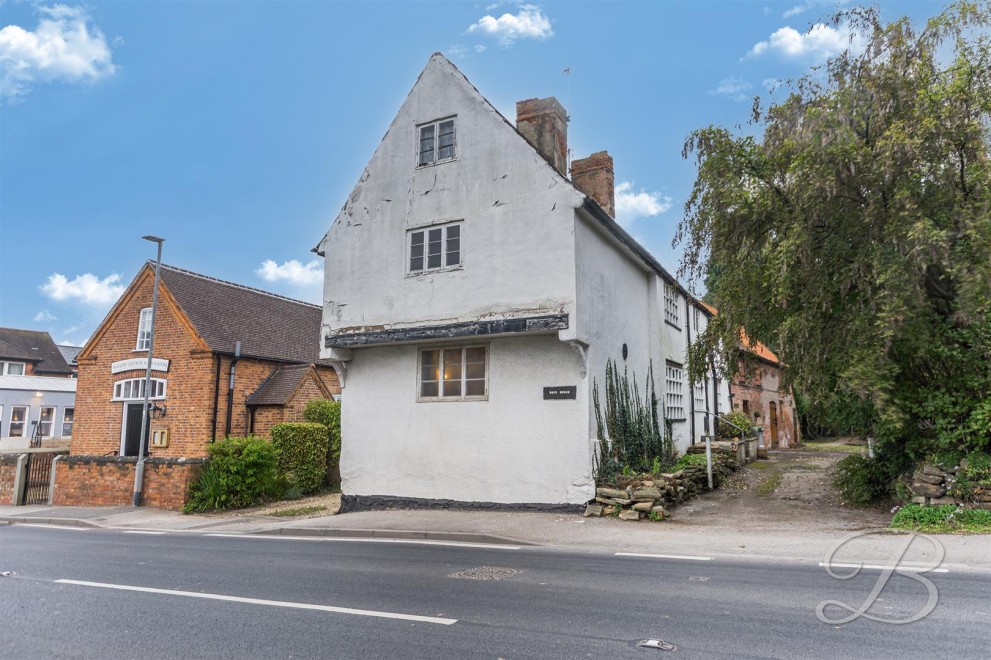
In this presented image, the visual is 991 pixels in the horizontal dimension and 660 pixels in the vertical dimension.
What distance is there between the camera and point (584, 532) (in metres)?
10.8

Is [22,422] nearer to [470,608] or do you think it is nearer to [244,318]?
[244,318]

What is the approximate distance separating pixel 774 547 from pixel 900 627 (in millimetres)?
3951

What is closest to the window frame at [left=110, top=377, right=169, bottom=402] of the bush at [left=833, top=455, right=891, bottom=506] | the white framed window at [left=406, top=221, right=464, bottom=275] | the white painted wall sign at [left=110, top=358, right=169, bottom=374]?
the white painted wall sign at [left=110, top=358, right=169, bottom=374]

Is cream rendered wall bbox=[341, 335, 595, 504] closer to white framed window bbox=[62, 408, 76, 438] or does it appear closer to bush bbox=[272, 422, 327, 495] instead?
bush bbox=[272, 422, 327, 495]

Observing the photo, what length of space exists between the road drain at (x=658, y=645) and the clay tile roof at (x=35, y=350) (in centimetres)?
5234

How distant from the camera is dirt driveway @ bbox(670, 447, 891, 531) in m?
11.0

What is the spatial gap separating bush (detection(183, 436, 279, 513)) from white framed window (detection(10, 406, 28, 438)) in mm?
29025

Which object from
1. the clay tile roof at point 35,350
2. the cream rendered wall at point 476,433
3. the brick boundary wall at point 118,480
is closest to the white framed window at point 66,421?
the clay tile roof at point 35,350

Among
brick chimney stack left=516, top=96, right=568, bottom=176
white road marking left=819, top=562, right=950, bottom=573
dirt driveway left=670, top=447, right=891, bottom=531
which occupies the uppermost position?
brick chimney stack left=516, top=96, right=568, bottom=176

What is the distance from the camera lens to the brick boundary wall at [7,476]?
20.3m

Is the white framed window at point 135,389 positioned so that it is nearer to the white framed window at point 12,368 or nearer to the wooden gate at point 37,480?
the wooden gate at point 37,480

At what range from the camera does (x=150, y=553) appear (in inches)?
409

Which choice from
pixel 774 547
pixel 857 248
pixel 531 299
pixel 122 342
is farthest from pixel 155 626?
pixel 122 342

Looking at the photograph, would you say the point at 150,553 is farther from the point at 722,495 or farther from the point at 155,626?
the point at 722,495
